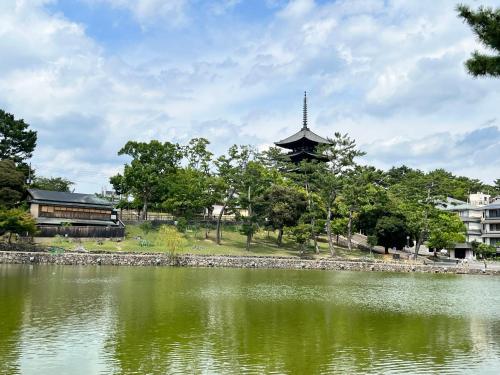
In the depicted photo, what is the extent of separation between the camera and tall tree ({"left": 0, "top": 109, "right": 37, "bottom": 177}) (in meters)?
57.7

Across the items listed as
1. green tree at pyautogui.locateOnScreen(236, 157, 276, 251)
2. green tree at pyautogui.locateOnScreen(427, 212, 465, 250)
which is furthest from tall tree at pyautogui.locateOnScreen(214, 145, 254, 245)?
green tree at pyautogui.locateOnScreen(427, 212, 465, 250)

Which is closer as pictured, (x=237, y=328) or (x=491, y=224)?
(x=237, y=328)

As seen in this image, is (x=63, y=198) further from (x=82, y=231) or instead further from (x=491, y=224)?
(x=491, y=224)

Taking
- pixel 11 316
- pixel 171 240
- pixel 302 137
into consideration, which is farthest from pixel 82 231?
pixel 302 137

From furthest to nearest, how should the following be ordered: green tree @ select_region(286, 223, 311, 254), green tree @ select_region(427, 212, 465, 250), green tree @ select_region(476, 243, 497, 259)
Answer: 1. green tree @ select_region(476, 243, 497, 259)
2. green tree @ select_region(427, 212, 465, 250)
3. green tree @ select_region(286, 223, 311, 254)

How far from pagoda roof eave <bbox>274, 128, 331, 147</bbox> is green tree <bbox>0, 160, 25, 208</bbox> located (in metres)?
41.2

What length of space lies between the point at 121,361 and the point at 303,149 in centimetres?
6695

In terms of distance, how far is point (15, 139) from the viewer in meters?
58.3

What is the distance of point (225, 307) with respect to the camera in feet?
69.3

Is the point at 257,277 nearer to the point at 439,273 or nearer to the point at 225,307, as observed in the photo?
the point at 225,307

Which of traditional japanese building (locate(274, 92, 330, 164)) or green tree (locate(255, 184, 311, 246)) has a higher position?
traditional japanese building (locate(274, 92, 330, 164))

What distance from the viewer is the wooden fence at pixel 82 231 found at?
4650cm

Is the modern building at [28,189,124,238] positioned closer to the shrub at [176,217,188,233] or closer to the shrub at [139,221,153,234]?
the shrub at [139,221,153,234]

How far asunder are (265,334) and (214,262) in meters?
29.2
